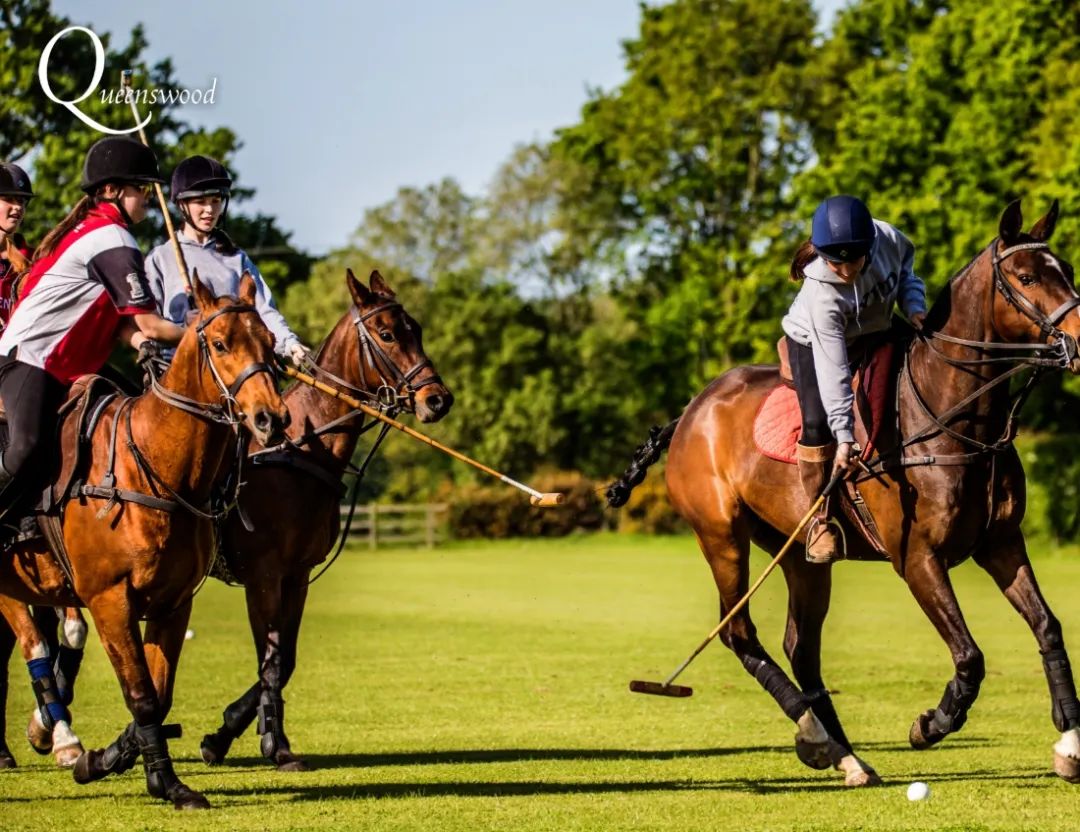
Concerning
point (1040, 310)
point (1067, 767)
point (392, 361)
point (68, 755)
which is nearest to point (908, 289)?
point (1040, 310)

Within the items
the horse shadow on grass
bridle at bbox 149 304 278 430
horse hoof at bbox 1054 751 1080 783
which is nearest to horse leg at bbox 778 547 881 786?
the horse shadow on grass

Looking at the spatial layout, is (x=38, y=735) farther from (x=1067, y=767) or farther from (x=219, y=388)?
(x=1067, y=767)

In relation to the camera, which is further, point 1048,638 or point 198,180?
point 198,180

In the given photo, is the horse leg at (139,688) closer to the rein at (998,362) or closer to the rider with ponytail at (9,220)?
the rider with ponytail at (9,220)

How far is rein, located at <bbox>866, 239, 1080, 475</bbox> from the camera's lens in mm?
9203

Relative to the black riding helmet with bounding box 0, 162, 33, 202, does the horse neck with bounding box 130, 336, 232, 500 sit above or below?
below

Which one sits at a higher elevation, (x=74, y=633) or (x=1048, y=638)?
(x=1048, y=638)

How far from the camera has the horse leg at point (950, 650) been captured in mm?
9250

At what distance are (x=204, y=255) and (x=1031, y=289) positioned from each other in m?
5.10

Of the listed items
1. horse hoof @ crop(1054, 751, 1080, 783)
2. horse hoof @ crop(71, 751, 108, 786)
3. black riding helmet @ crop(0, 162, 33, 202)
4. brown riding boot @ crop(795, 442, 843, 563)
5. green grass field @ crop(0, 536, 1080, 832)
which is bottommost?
green grass field @ crop(0, 536, 1080, 832)

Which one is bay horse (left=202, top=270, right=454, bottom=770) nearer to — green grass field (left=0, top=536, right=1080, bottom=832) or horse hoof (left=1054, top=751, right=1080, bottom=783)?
green grass field (left=0, top=536, right=1080, bottom=832)

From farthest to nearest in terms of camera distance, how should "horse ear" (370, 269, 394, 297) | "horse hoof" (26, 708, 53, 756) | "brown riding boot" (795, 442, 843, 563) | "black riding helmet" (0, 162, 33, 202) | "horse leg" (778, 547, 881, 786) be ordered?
1. "horse ear" (370, 269, 394, 297)
2. "black riding helmet" (0, 162, 33, 202)
3. "horse hoof" (26, 708, 53, 756)
4. "horse leg" (778, 547, 881, 786)
5. "brown riding boot" (795, 442, 843, 563)

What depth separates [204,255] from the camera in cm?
1088

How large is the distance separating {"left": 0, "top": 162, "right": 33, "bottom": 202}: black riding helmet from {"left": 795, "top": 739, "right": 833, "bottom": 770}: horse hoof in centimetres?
632
